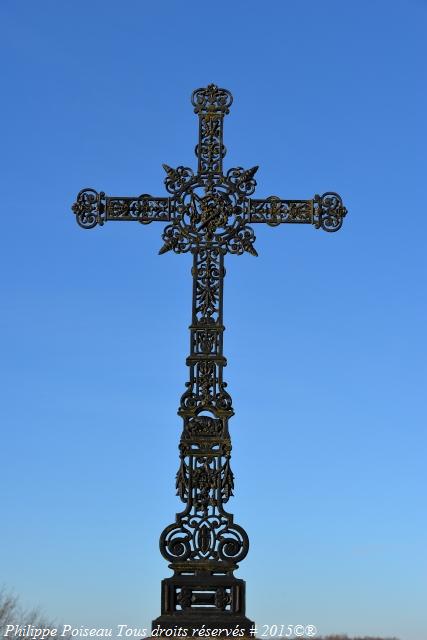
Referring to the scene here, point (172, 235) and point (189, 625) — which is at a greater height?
point (172, 235)

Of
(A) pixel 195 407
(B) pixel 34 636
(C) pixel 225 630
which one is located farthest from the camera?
(B) pixel 34 636

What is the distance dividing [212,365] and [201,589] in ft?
7.52

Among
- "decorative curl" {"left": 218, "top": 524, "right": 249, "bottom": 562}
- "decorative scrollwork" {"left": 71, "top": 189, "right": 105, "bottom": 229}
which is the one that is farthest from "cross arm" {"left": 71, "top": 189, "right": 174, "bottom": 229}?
"decorative curl" {"left": 218, "top": 524, "right": 249, "bottom": 562}

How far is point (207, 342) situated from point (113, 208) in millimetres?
2027

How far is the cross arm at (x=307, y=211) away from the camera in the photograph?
1037 cm

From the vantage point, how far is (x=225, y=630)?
28.6ft

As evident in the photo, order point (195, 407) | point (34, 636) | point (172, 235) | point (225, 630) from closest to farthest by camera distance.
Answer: point (225, 630) < point (195, 407) < point (172, 235) < point (34, 636)

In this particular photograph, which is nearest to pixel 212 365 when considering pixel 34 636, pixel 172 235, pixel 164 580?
pixel 172 235

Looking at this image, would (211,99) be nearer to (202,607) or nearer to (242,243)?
(242,243)

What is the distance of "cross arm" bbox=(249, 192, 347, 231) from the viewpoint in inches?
408

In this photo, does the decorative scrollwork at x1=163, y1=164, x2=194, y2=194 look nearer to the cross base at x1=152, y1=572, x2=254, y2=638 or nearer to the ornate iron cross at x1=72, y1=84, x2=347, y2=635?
the ornate iron cross at x1=72, y1=84, x2=347, y2=635

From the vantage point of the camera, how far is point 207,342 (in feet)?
31.8

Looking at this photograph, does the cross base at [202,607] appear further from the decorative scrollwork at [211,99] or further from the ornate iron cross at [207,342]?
the decorative scrollwork at [211,99]

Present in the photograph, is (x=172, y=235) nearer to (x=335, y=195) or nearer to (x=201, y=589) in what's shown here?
(x=335, y=195)
